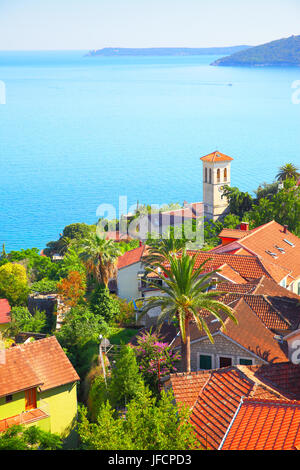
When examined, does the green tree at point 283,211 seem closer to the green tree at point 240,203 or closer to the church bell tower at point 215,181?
the green tree at point 240,203

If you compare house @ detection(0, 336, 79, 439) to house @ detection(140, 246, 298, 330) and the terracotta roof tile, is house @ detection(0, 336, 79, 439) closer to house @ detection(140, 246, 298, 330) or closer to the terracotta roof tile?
the terracotta roof tile

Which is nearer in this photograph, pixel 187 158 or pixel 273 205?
pixel 273 205

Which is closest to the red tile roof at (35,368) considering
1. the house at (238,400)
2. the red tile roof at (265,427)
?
the house at (238,400)

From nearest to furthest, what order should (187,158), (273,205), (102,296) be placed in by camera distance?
(102,296), (273,205), (187,158)
